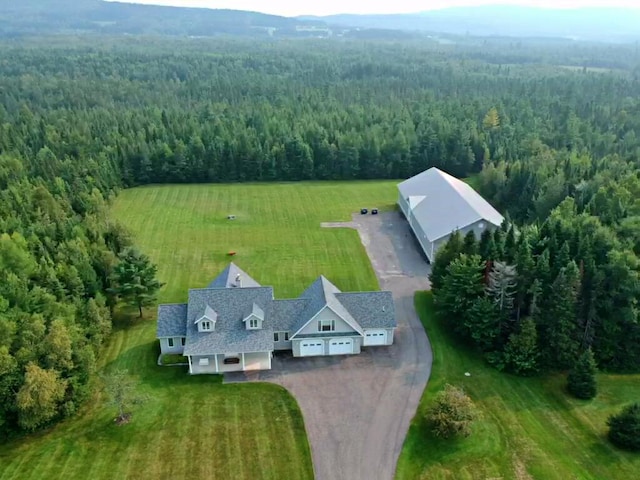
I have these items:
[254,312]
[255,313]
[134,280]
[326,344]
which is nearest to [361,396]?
[326,344]

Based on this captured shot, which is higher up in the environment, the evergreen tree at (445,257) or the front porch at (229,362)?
the evergreen tree at (445,257)

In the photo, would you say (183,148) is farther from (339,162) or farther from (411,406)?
(411,406)

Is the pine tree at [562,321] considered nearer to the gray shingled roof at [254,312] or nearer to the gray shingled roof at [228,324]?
the gray shingled roof at [254,312]

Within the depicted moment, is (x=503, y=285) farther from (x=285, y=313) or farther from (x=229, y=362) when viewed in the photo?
(x=229, y=362)

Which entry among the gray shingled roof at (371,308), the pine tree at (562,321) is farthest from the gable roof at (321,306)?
the pine tree at (562,321)

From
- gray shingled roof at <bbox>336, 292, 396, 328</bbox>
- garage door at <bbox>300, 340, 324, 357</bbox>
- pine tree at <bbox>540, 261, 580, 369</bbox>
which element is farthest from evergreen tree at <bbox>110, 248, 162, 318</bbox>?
pine tree at <bbox>540, 261, 580, 369</bbox>

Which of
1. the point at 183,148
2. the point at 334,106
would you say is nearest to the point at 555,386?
the point at 183,148
